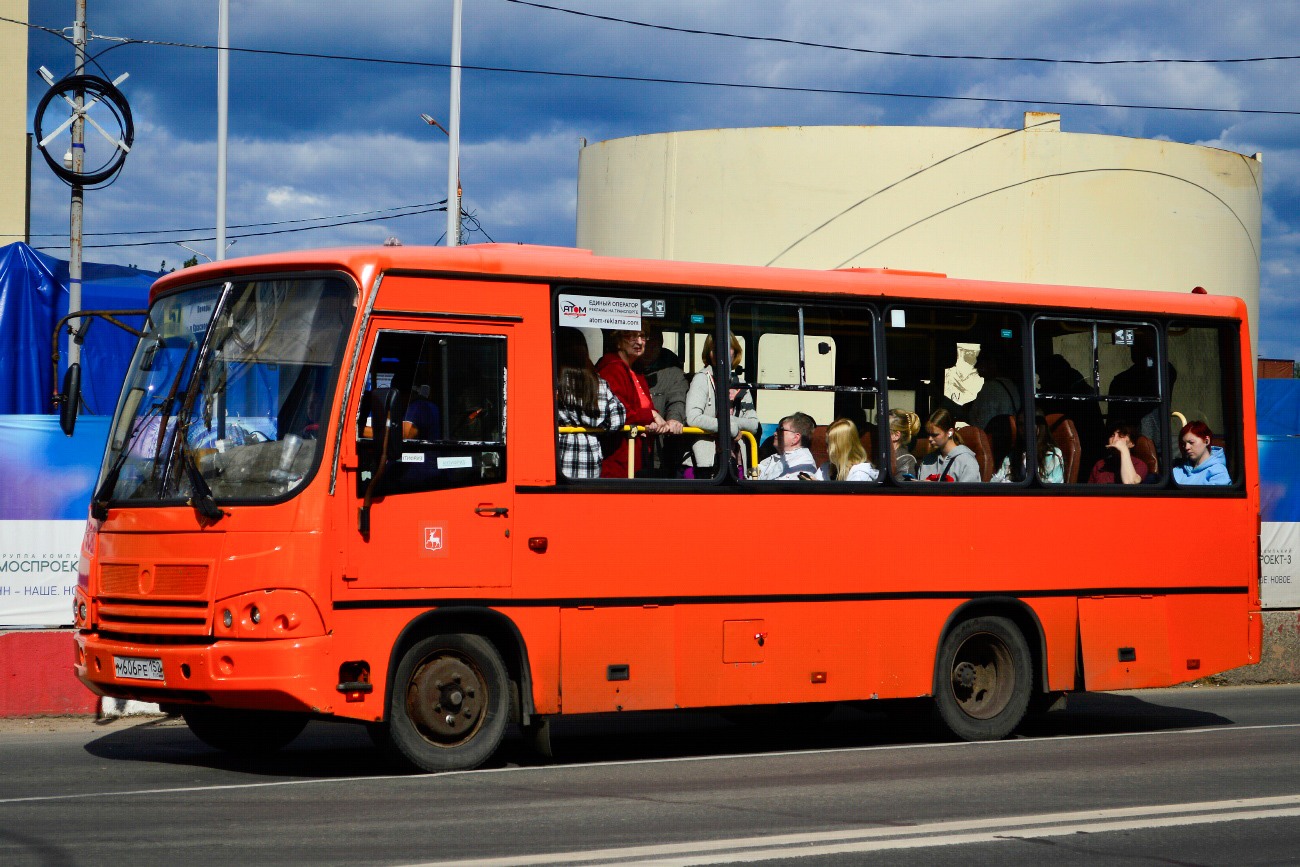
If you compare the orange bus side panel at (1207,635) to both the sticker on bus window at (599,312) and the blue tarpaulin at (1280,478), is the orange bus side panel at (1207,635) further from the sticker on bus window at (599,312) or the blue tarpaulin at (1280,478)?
the blue tarpaulin at (1280,478)

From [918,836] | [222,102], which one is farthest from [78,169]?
[918,836]

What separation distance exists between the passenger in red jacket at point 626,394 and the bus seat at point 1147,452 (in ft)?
13.3

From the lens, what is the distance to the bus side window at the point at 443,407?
30.9 feet

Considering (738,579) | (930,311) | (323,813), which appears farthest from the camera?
(930,311)

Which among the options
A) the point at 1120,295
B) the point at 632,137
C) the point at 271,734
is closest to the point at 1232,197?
the point at 632,137

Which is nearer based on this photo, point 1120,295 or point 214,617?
point 214,617

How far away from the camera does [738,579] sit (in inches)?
416

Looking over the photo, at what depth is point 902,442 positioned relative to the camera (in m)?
11.4

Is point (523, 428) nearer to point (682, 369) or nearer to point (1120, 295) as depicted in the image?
point (682, 369)

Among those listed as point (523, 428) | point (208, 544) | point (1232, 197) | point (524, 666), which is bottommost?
point (524, 666)

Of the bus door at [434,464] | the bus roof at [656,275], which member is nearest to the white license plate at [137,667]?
the bus door at [434,464]

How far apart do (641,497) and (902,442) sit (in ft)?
7.16

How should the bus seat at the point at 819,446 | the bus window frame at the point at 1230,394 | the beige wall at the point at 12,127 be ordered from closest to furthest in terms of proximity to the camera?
the bus seat at the point at 819,446
the bus window frame at the point at 1230,394
the beige wall at the point at 12,127

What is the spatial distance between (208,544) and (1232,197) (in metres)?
28.2
